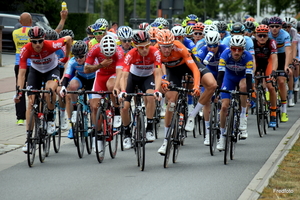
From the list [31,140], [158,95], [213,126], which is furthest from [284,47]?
[31,140]

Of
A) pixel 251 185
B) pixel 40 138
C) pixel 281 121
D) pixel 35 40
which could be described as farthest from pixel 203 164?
pixel 281 121

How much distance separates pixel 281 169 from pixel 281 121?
5.72 metres

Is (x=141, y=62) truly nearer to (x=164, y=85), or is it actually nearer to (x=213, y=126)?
(x=164, y=85)

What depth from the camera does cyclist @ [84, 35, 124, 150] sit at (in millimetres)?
9617

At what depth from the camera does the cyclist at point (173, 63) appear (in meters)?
9.24

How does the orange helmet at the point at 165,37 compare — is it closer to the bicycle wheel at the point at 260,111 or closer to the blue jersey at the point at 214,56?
the blue jersey at the point at 214,56

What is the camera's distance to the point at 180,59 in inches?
392

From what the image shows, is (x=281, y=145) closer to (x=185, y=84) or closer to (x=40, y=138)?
(x=185, y=84)

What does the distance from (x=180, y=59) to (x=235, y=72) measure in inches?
42.4

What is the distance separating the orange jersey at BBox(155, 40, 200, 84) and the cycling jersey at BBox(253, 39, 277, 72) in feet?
11.0

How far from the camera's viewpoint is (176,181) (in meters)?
8.21

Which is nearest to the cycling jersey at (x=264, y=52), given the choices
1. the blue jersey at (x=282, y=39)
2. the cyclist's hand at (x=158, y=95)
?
the blue jersey at (x=282, y=39)

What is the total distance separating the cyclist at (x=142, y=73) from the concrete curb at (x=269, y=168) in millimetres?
1676

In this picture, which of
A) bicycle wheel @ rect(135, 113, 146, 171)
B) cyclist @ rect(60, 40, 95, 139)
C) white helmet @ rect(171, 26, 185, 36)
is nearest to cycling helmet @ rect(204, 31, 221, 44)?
white helmet @ rect(171, 26, 185, 36)
